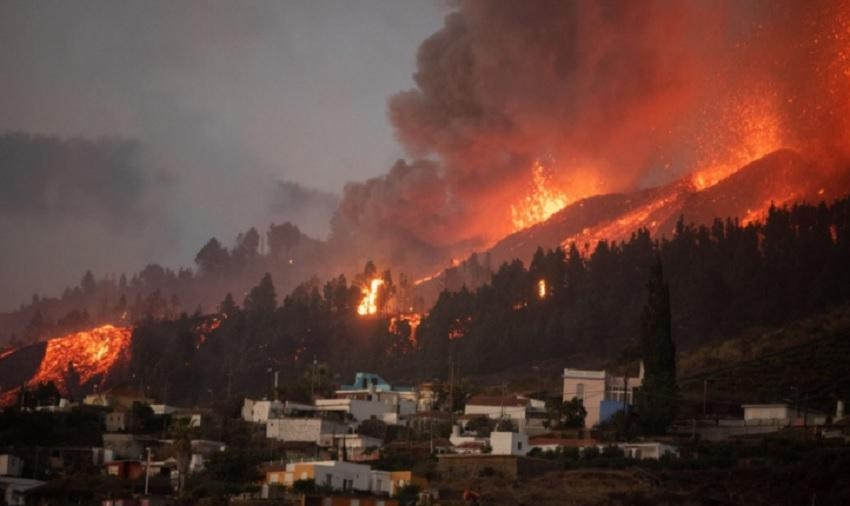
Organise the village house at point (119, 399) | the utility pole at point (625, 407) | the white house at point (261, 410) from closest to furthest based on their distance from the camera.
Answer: the utility pole at point (625, 407), the white house at point (261, 410), the village house at point (119, 399)

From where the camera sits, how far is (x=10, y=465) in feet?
253

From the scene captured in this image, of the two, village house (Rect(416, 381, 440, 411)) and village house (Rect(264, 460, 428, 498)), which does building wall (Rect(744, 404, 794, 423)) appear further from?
village house (Rect(416, 381, 440, 411))

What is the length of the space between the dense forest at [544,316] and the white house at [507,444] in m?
21.1

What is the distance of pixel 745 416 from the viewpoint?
8281 cm

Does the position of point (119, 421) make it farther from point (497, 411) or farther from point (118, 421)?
point (497, 411)

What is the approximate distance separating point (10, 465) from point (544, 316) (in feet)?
199

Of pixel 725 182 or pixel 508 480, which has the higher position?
pixel 725 182

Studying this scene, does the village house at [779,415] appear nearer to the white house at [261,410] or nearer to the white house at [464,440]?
the white house at [464,440]

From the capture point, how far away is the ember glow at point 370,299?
153 metres

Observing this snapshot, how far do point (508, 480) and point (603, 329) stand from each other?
5124cm

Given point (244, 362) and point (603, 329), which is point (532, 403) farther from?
point (244, 362)

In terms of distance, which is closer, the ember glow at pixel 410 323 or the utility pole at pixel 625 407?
the utility pole at pixel 625 407

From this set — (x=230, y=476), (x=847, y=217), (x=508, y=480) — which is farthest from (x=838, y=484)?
(x=847, y=217)

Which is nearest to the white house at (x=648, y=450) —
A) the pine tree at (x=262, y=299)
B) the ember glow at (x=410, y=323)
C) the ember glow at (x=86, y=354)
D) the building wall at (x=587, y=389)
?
the building wall at (x=587, y=389)
